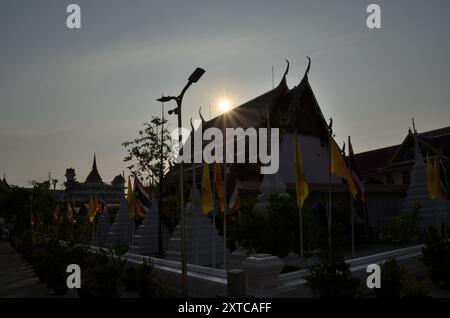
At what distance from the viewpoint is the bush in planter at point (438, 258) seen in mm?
10492

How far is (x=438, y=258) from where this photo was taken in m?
10.6

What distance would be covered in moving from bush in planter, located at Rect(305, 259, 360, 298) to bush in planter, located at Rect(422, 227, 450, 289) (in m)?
4.64

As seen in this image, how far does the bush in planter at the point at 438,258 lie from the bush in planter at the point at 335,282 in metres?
4.64

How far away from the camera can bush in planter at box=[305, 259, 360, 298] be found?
737 cm

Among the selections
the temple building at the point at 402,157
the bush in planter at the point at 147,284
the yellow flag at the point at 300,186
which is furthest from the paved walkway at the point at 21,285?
the temple building at the point at 402,157

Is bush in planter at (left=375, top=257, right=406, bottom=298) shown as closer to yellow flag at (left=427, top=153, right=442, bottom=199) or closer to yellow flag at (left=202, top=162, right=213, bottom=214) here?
yellow flag at (left=202, top=162, right=213, bottom=214)

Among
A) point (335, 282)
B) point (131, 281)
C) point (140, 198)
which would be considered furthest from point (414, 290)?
point (140, 198)

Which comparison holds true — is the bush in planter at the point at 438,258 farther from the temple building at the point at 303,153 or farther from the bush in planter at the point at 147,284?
the bush in planter at the point at 147,284

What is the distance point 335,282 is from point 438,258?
5.18 m

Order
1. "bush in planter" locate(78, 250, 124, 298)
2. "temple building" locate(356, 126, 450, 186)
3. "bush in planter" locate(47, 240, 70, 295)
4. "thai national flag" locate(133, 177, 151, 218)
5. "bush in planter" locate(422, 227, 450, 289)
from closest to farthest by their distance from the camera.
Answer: "bush in planter" locate(78, 250, 124, 298), "bush in planter" locate(422, 227, 450, 289), "bush in planter" locate(47, 240, 70, 295), "thai national flag" locate(133, 177, 151, 218), "temple building" locate(356, 126, 450, 186)

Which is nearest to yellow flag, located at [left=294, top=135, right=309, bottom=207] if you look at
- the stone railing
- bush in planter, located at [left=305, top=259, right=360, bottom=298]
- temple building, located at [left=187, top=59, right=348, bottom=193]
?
the stone railing

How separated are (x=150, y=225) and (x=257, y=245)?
11.9 m
